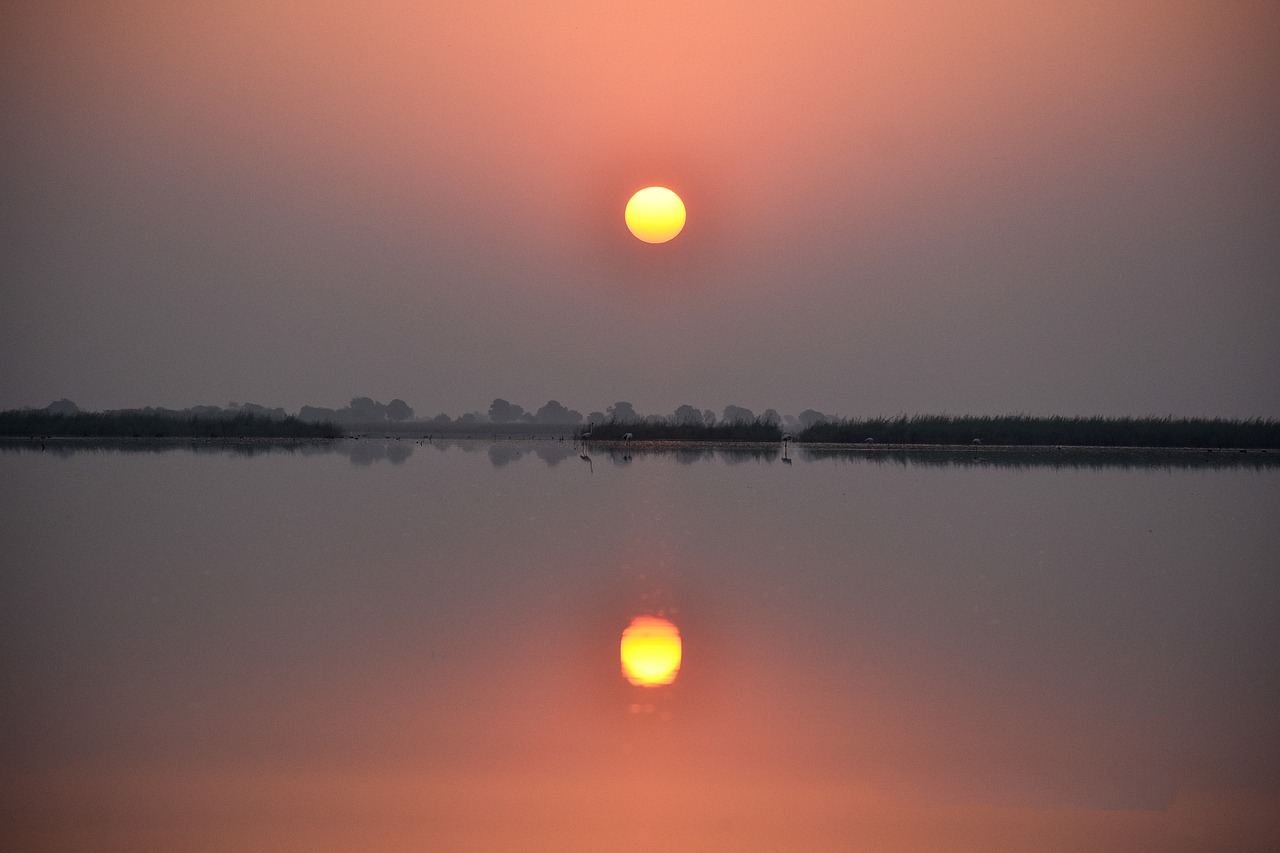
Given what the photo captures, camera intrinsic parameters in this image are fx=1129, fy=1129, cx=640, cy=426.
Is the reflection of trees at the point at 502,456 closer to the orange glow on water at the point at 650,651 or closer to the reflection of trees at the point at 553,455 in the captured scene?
the reflection of trees at the point at 553,455

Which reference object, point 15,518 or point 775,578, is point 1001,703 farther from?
point 15,518

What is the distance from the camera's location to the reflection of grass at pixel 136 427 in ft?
172

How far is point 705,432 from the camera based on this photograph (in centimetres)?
5234

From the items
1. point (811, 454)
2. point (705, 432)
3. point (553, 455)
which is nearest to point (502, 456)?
point (553, 455)

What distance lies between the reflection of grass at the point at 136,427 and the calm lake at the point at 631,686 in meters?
36.2

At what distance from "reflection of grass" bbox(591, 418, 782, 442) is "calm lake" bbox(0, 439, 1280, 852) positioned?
32.1 metres

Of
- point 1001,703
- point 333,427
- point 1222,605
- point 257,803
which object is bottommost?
point 257,803

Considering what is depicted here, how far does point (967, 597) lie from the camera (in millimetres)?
12047

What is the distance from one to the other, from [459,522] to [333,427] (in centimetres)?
4347

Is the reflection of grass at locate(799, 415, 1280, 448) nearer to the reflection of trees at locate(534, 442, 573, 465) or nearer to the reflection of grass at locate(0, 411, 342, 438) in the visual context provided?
the reflection of trees at locate(534, 442, 573, 465)

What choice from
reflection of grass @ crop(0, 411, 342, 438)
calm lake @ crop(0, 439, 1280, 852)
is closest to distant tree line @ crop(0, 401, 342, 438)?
Answer: reflection of grass @ crop(0, 411, 342, 438)

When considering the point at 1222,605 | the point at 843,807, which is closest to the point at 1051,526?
the point at 1222,605

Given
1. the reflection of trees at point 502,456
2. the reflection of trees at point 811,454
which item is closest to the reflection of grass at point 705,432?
the reflection of trees at point 811,454

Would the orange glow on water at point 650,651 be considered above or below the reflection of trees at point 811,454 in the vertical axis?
below
